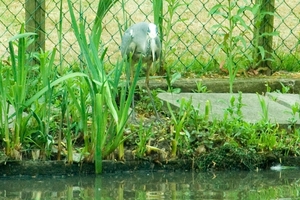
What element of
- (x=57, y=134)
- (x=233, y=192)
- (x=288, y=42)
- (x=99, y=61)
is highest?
(x=288, y=42)

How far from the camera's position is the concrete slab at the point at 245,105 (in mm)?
5457

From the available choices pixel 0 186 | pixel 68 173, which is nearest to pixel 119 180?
pixel 68 173

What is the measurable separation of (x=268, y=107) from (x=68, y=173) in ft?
5.18

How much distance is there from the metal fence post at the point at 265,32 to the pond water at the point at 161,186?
5.84 ft

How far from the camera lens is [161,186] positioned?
460 cm

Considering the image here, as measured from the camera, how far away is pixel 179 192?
444 centimetres

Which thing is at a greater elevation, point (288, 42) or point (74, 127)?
point (288, 42)

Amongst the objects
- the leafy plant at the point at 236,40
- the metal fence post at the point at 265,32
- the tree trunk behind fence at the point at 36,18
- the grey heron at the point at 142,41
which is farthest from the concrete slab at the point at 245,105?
the tree trunk behind fence at the point at 36,18

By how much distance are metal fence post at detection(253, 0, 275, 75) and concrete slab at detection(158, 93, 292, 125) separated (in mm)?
684

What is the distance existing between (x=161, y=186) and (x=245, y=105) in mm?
1060

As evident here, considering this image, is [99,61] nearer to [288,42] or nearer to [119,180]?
A: [119,180]

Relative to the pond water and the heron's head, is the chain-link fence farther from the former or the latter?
the pond water

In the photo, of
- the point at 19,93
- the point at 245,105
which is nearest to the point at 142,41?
the point at 245,105

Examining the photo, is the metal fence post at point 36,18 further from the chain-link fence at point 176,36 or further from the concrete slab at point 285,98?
the concrete slab at point 285,98
